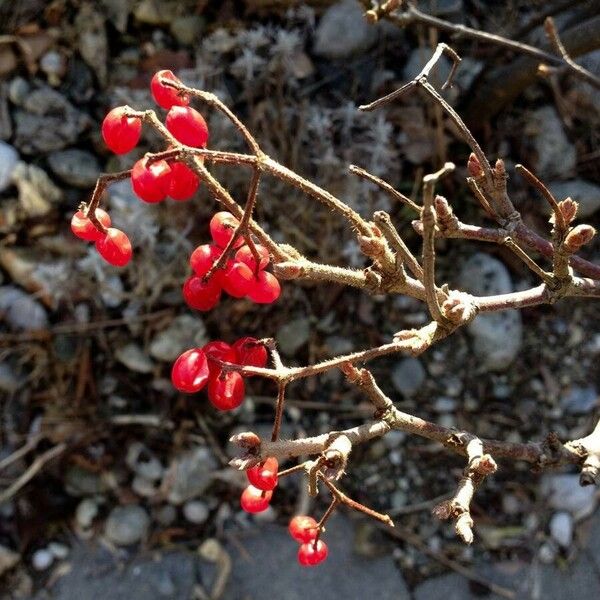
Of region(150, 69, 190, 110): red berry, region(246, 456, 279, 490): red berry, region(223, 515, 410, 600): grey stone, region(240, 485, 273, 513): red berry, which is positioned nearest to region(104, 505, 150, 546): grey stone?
region(223, 515, 410, 600): grey stone

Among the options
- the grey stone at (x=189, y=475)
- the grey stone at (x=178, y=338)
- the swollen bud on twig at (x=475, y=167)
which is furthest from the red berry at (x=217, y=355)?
the grey stone at (x=189, y=475)

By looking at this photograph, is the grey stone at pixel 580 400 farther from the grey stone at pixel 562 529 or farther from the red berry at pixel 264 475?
the red berry at pixel 264 475

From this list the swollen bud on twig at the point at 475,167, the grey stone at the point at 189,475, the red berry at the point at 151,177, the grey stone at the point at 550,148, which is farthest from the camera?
the grey stone at the point at 550,148

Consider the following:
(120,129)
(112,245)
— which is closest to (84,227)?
(112,245)

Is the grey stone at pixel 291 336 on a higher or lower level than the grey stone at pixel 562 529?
higher

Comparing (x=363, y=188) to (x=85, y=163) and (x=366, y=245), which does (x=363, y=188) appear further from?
(x=366, y=245)

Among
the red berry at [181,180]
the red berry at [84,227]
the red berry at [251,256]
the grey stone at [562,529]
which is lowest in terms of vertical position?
the grey stone at [562,529]

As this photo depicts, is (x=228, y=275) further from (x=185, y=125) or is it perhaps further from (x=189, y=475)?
(x=189, y=475)
